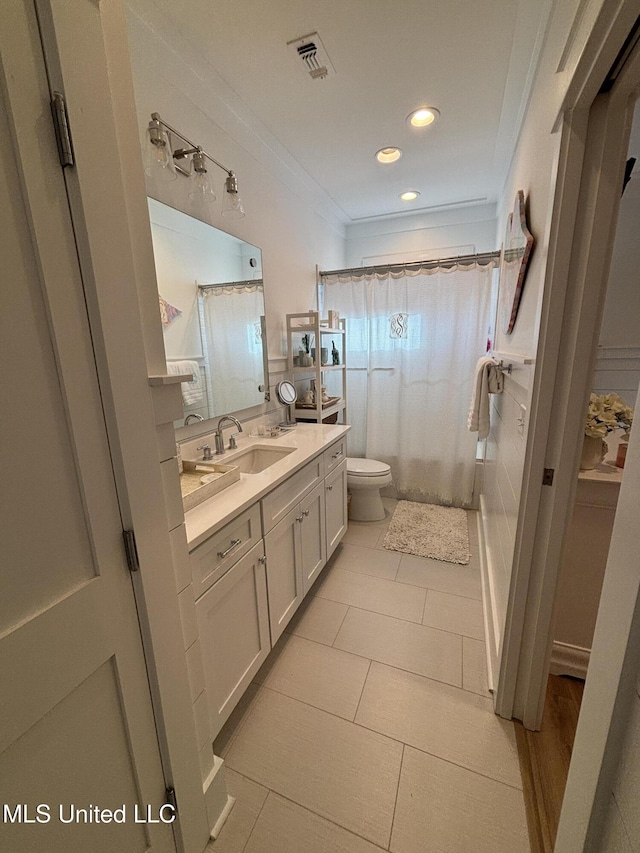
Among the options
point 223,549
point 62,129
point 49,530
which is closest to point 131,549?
point 49,530

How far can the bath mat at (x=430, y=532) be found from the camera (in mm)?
2336

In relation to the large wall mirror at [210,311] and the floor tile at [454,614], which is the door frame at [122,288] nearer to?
the large wall mirror at [210,311]

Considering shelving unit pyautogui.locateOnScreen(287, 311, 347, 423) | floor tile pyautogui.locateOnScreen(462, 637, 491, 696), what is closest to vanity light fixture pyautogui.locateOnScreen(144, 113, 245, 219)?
shelving unit pyautogui.locateOnScreen(287, 311, 347, 423)

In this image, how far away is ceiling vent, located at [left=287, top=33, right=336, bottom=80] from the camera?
4.56 feet

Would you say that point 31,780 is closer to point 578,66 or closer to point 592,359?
point 592,359

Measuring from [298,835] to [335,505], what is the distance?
55.4 inches

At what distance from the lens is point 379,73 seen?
156cm

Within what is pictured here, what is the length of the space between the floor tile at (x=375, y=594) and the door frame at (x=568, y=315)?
2.29 feet

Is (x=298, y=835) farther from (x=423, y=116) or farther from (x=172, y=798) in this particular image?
(x=423, y=116)

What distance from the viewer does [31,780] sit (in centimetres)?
55

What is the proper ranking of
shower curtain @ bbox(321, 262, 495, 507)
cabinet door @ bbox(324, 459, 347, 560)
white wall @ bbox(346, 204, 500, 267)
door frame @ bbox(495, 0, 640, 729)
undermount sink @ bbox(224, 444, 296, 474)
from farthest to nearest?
white wall @ bbox(346, 204, 500, 267) < shower curtain @ bbox(321, 262, 495, 507) < cabinet door @ bbox(324, 459, 347, 560) < undermount sink @ bbox(224, 444, 296, 474) < door frame @ bbox(495, 0, 640, 729)

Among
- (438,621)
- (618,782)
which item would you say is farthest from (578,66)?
(438,621)

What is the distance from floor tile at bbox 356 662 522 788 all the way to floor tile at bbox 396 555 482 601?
2.05ft

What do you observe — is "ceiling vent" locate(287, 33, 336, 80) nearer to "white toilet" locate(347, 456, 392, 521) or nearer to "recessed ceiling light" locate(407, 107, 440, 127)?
"recessed ceiling light" locate(407, 107, 440, 127)
